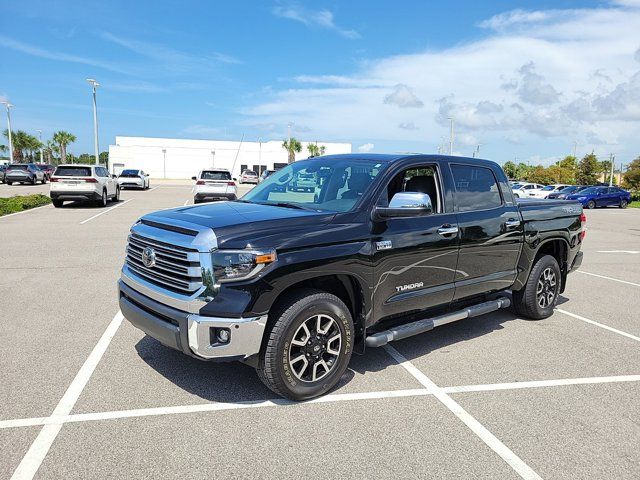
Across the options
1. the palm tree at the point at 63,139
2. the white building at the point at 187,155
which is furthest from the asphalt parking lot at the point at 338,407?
the palm tree at the point at 63,139

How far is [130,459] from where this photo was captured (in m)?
2.99

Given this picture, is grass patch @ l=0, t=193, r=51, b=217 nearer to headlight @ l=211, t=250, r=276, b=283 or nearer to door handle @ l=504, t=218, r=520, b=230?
headlight @ l=211, t=250, r=276, b=283

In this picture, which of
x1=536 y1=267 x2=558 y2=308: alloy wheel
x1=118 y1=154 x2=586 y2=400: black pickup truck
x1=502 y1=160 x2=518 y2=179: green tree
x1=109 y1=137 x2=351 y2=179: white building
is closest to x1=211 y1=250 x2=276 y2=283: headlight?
x1=118 y1=154 x2=586 y2=400: black pickup truck

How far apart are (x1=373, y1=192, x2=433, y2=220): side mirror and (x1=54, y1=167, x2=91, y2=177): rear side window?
18.2m

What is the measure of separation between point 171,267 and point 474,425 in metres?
2.48

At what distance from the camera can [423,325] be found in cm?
454

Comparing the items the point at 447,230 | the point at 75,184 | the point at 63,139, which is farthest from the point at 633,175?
the point at 63,139

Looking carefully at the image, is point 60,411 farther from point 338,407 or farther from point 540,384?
point 540,384

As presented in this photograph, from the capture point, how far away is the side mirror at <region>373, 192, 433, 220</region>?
4.02 m

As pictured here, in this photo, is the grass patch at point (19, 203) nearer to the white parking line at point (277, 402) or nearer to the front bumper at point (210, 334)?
the white parking line at point (277, 402)

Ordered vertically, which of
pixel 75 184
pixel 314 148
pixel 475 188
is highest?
pixel 314 148

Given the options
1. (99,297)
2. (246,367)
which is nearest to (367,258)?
(246,367)

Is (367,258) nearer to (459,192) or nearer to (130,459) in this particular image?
(459,192)

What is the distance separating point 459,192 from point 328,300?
2078mm
